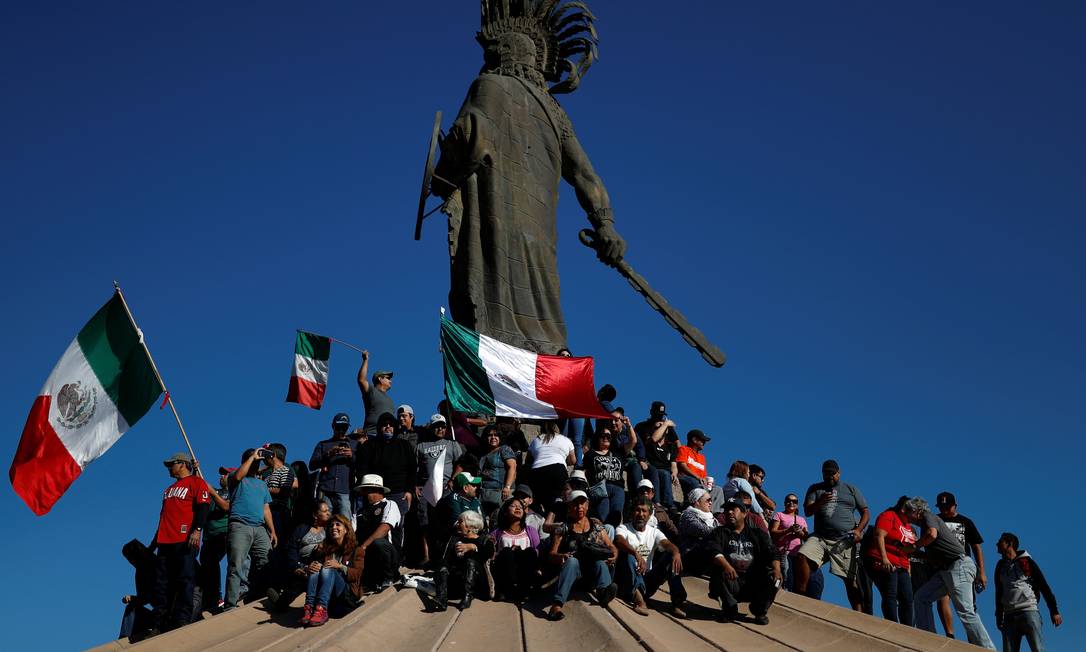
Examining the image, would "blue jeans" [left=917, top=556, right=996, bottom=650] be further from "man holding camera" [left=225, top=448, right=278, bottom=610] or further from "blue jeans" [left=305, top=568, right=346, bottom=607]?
"man holding camera" [left=225, top=448, right=278, bottom=610]

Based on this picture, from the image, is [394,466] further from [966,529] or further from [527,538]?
[966,529]

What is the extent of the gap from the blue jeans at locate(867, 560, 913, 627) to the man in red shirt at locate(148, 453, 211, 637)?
7685 mm

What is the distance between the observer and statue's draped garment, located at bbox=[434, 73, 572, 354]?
60.0ft

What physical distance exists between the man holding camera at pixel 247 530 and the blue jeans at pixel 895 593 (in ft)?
22.9

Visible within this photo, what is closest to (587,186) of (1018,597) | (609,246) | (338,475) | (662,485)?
(609,246)

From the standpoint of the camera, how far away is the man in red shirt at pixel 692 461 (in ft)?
50.4

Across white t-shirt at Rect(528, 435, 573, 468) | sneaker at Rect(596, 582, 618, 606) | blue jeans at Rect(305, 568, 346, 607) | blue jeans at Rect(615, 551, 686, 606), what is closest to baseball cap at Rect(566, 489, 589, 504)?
blue jeans at Rect(615, 551, 686, 606)

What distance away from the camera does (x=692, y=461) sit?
15727 mm

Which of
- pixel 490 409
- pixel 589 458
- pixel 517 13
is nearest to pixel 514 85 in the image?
pixel 517 13

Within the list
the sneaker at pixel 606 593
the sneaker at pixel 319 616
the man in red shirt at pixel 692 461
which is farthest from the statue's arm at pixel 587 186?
the sneaker at pixel 319 616

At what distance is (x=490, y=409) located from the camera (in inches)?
574

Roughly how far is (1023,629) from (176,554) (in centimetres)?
944

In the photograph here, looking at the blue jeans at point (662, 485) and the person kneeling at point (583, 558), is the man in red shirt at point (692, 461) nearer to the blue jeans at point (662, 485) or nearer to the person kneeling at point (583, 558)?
the blue jeans at point (662, 485)

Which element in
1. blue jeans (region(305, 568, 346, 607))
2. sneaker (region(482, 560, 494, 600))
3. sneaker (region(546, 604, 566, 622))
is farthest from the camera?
sneaker (region(482, 560, 494, 600))
